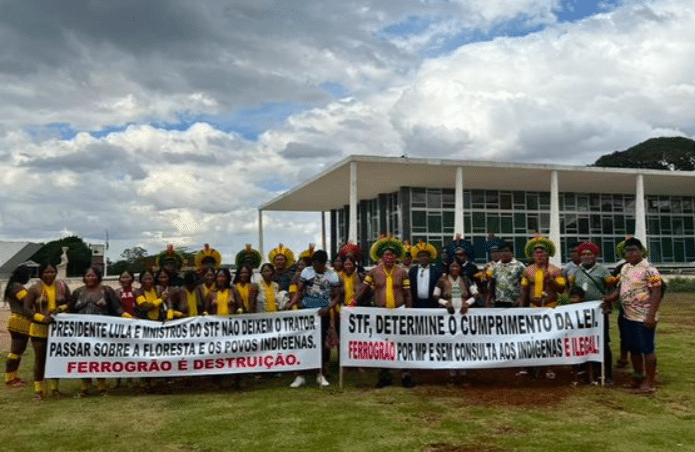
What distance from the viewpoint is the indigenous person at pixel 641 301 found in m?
6.98

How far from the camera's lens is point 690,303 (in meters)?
20.0

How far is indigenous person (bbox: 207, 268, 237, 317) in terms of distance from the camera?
315 inches

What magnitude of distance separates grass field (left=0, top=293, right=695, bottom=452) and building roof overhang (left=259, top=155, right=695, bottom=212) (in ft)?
57.9

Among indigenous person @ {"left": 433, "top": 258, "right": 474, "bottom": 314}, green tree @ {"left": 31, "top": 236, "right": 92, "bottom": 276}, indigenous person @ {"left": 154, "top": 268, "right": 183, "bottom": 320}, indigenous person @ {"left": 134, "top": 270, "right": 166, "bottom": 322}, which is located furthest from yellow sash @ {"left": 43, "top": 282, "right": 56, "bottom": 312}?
green tree @ {"left": 31, "top": 236, "right": 92, "bottom": 276}

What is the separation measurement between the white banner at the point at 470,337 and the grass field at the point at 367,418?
0.32 m

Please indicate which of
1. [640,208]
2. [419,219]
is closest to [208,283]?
[419,219]

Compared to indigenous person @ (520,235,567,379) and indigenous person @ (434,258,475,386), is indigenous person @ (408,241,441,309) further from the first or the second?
indigenous person @ (520,235,567,379)

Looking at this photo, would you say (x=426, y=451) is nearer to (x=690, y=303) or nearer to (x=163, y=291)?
(x=163, y=291)

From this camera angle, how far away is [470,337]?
7508mm

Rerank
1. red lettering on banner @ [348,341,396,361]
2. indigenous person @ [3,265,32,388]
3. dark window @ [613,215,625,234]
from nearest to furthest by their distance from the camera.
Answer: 1. red lettering on banner @ [348,341,396,361]
2. indigenous person @ [3,265,32,388]
3. dark window @ [613,215,625,234]

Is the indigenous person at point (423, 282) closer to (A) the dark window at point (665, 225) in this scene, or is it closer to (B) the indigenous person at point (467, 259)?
(B) the indigenous person at point (467, 259)

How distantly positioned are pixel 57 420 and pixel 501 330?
15.9ft

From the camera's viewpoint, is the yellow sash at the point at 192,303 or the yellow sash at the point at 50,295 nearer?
the yellow sash at the point at 50,295

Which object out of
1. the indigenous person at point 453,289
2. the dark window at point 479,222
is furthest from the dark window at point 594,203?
the indigenous person at point 453,289
